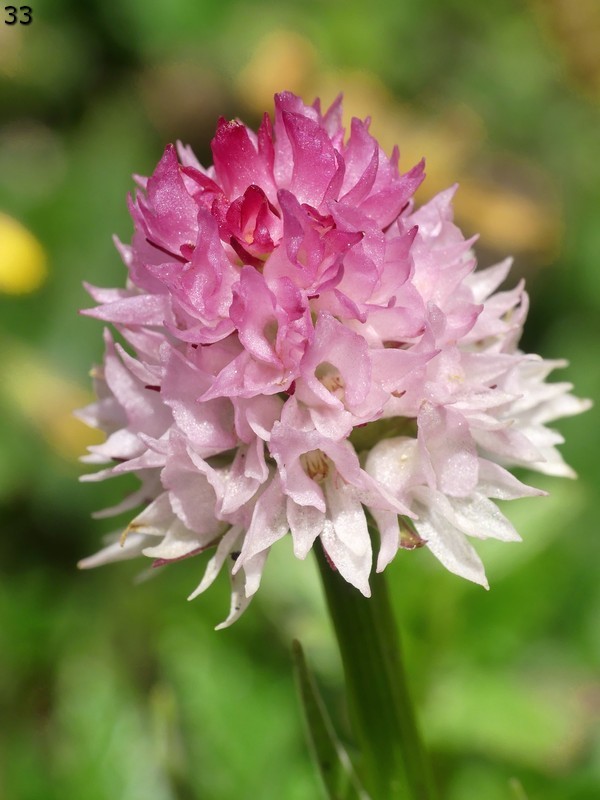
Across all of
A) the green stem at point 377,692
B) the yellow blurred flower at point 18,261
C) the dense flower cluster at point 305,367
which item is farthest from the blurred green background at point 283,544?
the dense flower cluster at point 305,367

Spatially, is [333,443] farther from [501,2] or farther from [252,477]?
[501,2]

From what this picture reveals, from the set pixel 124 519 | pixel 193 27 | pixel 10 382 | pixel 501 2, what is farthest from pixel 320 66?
pixel 124 519

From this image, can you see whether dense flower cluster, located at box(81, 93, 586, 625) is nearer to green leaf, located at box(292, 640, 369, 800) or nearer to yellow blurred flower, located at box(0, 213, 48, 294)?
green leaf, located at box(292, 640, 369, 800)

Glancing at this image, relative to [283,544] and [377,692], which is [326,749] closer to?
[377,692]

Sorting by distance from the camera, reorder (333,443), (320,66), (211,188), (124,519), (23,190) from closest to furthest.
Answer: (333,443), (211,188), (124,519), (23,190), (320,66)

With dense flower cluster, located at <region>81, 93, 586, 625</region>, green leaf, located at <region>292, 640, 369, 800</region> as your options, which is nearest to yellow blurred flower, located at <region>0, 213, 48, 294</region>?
dense flower cluster, located at <region>81, 93, 586, 625</region>
